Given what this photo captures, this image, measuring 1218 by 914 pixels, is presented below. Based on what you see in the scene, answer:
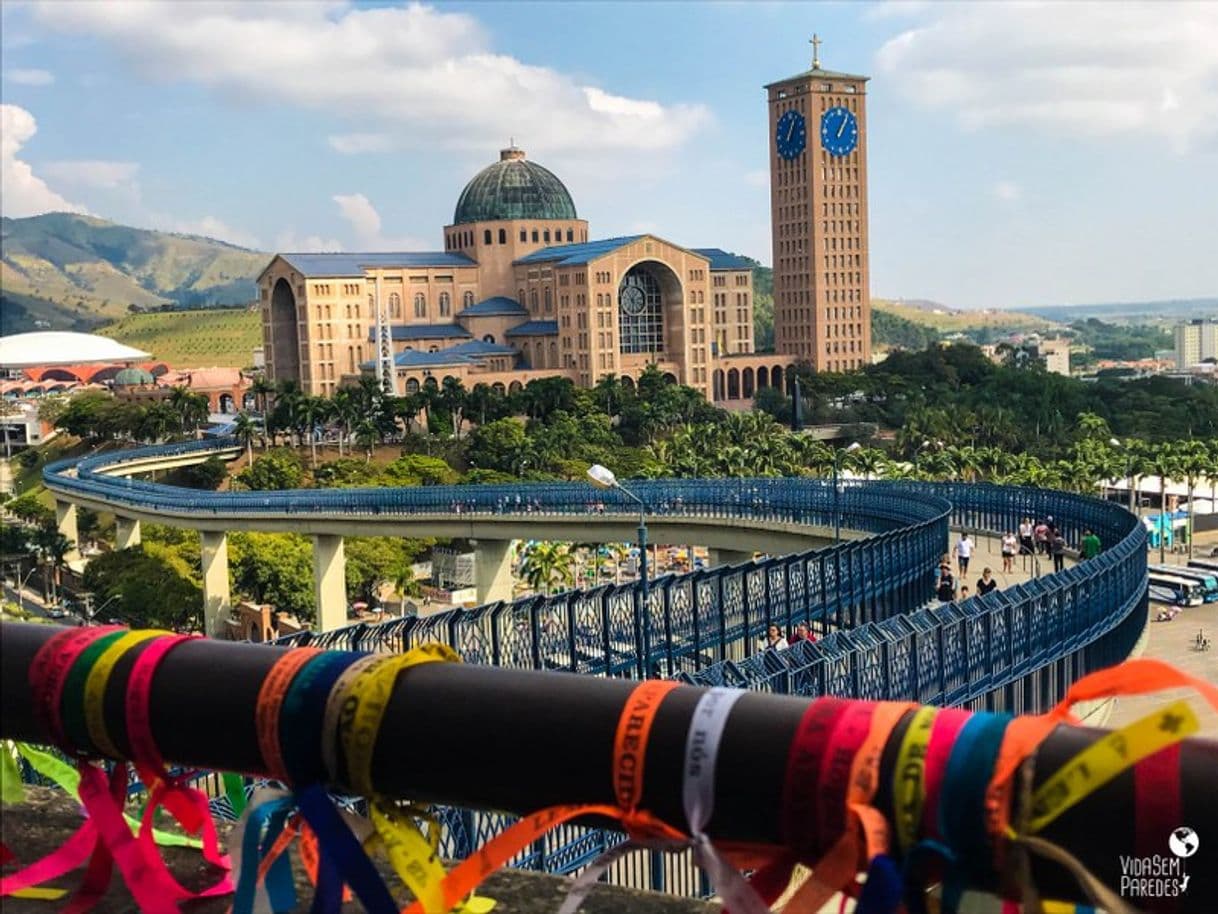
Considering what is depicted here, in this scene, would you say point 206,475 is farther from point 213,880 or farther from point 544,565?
point 213,880

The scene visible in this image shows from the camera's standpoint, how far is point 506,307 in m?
113

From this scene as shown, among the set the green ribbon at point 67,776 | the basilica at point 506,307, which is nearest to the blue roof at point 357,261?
the basilica at point 506,307

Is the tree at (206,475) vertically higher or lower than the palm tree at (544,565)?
higher

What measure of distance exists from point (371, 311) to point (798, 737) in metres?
111

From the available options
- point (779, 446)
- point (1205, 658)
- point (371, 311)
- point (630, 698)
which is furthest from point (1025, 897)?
point (371, 311)

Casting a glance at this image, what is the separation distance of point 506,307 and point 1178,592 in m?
63.2

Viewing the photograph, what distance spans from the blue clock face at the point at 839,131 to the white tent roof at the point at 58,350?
65.0 m

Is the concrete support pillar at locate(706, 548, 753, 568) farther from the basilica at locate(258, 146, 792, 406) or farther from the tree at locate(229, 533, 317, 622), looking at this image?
the basilica at locate(258, 146, 792, 406)

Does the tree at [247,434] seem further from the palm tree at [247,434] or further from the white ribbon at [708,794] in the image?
the white ribbon at [708,794]

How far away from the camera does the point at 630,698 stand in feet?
8.79

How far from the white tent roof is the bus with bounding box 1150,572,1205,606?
100459mm

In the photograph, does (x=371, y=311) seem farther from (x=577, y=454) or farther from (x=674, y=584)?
(x=674, y=584)

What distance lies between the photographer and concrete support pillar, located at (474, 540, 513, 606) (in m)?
51.8

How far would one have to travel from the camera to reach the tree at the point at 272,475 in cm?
7831
